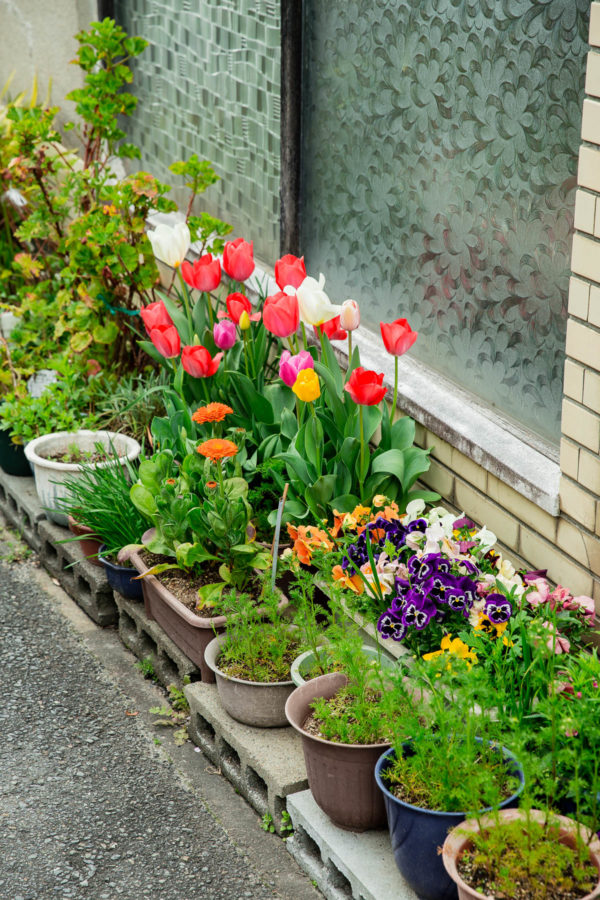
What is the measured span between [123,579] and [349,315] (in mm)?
1356

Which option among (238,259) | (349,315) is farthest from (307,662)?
(238,259)

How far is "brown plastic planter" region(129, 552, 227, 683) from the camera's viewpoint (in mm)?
3369

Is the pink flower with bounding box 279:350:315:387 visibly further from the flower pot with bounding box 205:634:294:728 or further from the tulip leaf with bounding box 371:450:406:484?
the flower pot with bounding box 205:634:294:728

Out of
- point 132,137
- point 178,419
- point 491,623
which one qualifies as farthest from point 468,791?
point 132,137

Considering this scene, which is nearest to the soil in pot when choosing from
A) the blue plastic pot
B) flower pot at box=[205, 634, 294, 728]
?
the blue plastic pot

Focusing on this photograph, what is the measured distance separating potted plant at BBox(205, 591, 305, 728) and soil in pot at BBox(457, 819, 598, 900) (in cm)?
95

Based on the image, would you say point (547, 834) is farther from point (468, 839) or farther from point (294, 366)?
point (294, 366)

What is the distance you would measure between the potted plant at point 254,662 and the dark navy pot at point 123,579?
726mm

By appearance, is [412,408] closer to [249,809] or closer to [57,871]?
[249,809]

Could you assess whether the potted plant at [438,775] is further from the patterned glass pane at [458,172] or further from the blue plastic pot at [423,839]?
the patterned glass pane at [458,172]

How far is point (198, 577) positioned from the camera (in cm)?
363

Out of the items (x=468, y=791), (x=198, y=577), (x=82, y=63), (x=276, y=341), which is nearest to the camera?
(x=468, y=791)

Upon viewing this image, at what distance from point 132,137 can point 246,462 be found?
10.3 feet

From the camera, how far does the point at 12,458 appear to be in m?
5.05
